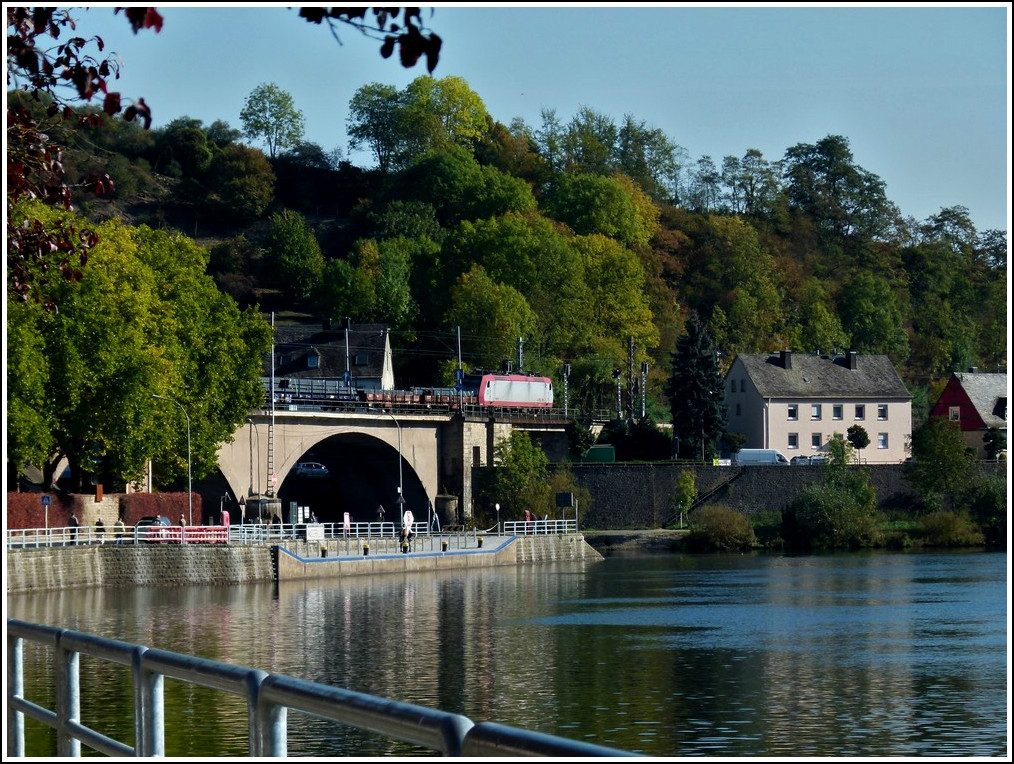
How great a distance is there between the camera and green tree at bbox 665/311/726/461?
319ft

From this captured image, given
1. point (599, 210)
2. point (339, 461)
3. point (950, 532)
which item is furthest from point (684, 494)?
point (599, 210)

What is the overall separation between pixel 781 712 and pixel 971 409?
82919 millimetres

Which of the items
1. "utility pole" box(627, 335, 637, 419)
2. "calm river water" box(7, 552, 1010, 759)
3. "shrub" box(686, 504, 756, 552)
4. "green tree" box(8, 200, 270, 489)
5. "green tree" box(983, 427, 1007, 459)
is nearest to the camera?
"calm river water" box(7, 552, 1010, 759)

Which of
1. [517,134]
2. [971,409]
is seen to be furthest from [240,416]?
[517,134]

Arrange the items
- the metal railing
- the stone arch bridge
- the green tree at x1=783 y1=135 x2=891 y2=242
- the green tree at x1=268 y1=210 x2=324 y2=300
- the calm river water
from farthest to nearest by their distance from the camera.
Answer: the green tree at x1=783 y1=135 x2=891 y2=242
the green tree at x1=268 y1=210 x2=324 y2=300
the stone arch bridge
the metal railing
the calm river water

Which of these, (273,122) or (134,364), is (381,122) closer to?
(273,122)

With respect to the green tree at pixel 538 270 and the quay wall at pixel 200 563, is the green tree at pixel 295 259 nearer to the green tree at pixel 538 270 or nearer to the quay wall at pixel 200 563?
the green tree at pixel 538 270

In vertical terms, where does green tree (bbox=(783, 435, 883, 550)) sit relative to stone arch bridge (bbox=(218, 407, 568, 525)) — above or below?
below

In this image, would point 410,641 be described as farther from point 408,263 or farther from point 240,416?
point 408,263

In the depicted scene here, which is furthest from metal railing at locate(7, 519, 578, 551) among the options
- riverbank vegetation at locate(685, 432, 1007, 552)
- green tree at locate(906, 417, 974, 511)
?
green tree at locate(906, 417, 974, 511)

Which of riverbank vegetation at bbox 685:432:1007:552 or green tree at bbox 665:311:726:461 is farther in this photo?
green tree at bbox 665:311:726:461

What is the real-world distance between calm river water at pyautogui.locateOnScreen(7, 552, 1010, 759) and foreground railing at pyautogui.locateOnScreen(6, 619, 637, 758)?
24.7ft

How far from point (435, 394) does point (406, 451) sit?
9.76 m

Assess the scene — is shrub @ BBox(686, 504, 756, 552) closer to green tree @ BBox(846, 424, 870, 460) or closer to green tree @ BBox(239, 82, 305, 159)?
green tree @ BBox(846, 424, 870, 460)
